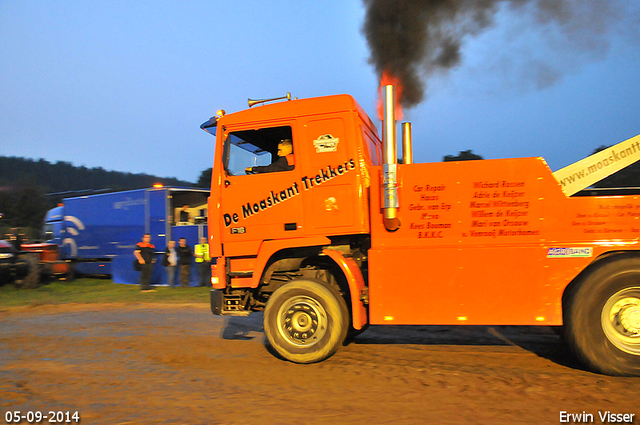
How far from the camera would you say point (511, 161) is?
203 inches

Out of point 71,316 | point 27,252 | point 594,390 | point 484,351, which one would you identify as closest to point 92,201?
point 27,252

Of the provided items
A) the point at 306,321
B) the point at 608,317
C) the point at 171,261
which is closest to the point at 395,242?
the point at 306,321

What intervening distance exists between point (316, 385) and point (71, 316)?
7.22 m

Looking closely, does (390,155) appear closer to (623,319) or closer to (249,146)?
(249,146)

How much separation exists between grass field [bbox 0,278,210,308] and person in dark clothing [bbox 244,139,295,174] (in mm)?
6273

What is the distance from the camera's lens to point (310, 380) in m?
5.04

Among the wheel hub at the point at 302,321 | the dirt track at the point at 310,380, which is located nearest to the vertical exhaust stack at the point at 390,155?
the wheel hub at the point at 302,321

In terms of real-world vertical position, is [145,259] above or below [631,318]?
above

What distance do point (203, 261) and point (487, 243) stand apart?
32.0ft

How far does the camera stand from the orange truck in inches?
193

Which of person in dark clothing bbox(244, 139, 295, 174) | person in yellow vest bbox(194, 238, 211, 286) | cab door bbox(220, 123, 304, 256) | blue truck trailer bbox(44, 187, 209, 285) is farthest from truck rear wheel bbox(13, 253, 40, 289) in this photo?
person in dark clothing bbox(244, 139, 295, 174)

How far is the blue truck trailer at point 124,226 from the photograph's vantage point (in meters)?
14.4

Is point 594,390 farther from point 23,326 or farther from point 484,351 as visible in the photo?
point 23,326

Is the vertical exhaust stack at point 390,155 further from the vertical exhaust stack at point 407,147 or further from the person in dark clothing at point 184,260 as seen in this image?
the person in dark clothing at point 184,260
